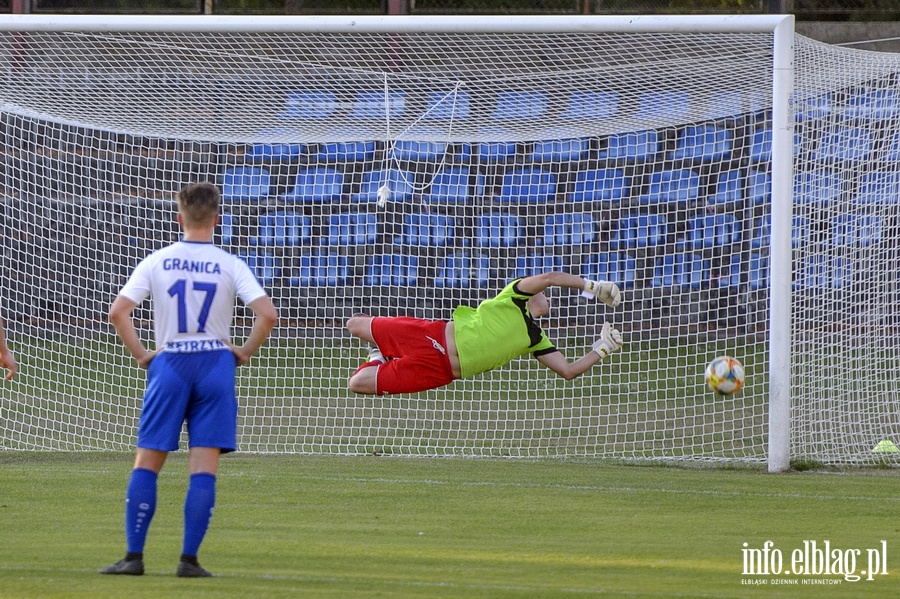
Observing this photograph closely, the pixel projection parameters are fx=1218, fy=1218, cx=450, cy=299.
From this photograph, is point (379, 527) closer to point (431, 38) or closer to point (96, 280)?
point (431, 38)

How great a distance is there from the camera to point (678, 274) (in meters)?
12.6

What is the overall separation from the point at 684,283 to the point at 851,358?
105 inches

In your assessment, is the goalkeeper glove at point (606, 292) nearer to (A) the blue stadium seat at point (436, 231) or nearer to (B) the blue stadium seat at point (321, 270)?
(A) the blue stadium seat at point (436, 231)

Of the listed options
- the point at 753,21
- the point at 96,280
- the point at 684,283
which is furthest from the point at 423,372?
the point at 96,280

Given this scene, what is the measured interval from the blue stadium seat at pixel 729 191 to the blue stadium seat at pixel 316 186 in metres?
3.91

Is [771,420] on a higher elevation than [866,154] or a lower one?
lower

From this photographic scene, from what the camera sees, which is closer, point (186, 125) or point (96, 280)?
point (186, 125)

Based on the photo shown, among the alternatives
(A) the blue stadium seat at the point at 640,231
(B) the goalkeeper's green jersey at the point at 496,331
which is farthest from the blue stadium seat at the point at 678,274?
(B) the goalkeeper's green jersey at the point at 496,331

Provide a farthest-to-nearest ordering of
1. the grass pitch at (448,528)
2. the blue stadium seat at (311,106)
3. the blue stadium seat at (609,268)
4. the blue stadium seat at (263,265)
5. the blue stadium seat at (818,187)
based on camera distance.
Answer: the blue stadium seat at (609,268), the blue stadium seat at (263,265), the blue stadium seat at (311,106), the blue stadium seat at (818,187), the grass pitch at (448,528)

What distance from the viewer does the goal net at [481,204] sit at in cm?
970

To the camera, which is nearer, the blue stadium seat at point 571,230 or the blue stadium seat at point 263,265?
the blue stadium seat at point 263,265

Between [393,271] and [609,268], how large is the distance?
8.75 ft

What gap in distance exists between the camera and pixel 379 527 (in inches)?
268

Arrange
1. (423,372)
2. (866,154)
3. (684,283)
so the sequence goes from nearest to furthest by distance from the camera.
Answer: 1. (423,372)
2. (866,154)
3. (684,283)
